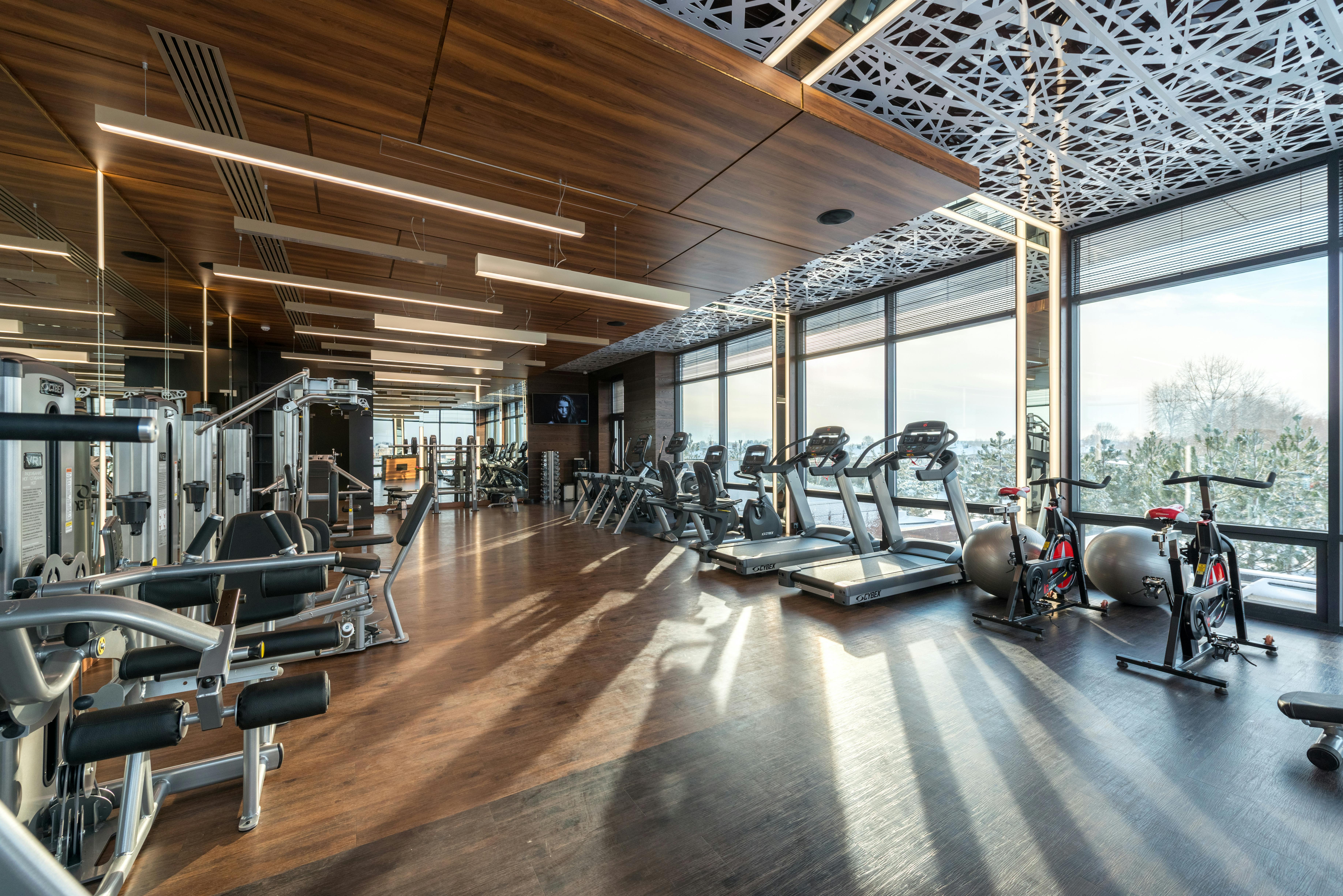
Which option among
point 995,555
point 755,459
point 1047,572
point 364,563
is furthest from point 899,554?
point 364,563

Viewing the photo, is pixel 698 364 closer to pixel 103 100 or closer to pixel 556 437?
pixel 556 437

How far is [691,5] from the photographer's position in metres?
2.81

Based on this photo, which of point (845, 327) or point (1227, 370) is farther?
point (845, 327)

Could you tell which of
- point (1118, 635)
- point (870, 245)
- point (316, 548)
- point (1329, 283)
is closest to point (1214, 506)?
point (1118, 635)

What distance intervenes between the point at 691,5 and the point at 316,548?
3928 millimetres

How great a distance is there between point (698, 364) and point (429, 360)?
520 cm

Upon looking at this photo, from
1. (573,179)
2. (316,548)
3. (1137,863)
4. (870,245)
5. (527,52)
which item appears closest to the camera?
(1137,863)

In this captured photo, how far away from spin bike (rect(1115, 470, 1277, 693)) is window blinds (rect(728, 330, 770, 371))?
6579 mm

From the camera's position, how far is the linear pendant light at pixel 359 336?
783cm

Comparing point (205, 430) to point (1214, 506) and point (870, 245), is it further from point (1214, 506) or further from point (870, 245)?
point (1214, 506)

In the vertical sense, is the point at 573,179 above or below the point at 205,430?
above

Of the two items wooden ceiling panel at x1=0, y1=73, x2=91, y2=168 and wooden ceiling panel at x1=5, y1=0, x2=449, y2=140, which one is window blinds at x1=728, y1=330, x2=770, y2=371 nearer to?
wooden ceiling panel at x1=5, y1=0, x2=449, y2=140

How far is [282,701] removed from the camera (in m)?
1.76

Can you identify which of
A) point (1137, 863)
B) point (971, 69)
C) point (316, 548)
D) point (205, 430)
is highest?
point (971, 69)
